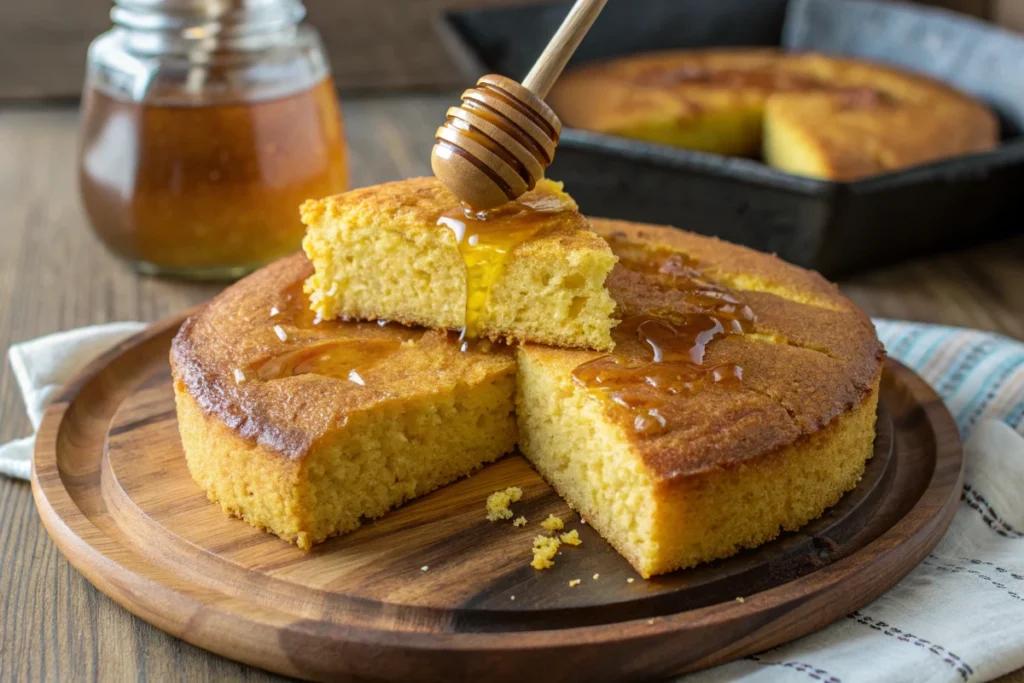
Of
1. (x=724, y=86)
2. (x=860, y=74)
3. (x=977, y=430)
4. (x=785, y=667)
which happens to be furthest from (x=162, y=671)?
(x=860, y=74)

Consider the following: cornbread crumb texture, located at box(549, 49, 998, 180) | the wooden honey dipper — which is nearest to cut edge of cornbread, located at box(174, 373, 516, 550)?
the wooden honey dipper

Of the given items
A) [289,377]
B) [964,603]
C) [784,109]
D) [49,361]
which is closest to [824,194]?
[784,109]

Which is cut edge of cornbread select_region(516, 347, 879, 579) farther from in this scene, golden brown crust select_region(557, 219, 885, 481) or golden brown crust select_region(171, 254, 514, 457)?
golden brown crust select_region(171, 254, 514, 457)

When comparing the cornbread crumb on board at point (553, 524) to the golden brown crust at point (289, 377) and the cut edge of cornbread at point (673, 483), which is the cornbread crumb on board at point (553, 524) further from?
the golden brown crust at point (289, 377)

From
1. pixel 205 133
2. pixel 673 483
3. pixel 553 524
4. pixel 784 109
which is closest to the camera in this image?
pixel 673 483

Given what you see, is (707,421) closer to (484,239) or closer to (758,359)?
(758,359)

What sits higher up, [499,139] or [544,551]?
[499,139]

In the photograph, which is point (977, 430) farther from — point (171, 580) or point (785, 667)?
point (171, 580)
